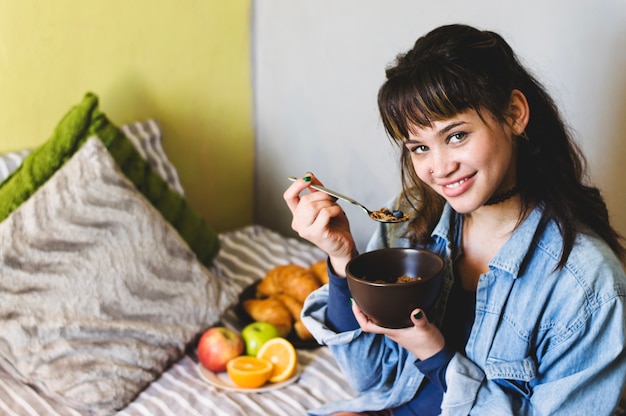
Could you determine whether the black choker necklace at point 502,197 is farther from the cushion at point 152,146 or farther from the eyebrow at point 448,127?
the cushion at point 152,146

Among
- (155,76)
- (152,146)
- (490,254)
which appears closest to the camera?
(490,254)

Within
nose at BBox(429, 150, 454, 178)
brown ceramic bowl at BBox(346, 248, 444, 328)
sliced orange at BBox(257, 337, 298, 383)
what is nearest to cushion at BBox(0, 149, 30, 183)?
sliced orange at BBox(257, 337, 298, 383)

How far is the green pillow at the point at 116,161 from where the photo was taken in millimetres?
1659

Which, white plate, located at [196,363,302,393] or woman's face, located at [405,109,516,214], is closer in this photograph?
woman's face, located at [405,109,516,214]

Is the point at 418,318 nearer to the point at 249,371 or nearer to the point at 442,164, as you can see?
the point at 442,164

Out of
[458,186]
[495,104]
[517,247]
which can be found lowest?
[517,247]

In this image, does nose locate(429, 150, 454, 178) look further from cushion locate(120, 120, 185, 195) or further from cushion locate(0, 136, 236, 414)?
cushion locate(120, 120, 185, 195)

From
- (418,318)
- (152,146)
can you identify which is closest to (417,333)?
(418,318)

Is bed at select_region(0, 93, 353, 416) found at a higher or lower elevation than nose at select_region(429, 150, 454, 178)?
lower

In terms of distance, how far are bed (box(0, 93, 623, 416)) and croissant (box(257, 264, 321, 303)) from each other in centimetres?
9

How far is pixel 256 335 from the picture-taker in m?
1.67

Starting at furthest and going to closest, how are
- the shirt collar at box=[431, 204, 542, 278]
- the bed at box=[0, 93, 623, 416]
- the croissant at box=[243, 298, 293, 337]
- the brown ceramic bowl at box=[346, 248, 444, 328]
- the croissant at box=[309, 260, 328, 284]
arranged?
the croissant at box=[309, 260, 328, 284], the croissant at box=[243, 298, 293, 337], the bed at box=[0, 93, 623, 416], the shirt collar at box=[431, 204, 542, 278], the brown ceramic bowl at box=[346, 248, 444, 328]

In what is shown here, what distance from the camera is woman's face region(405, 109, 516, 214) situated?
112cm

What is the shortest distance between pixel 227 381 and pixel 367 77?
86cm
